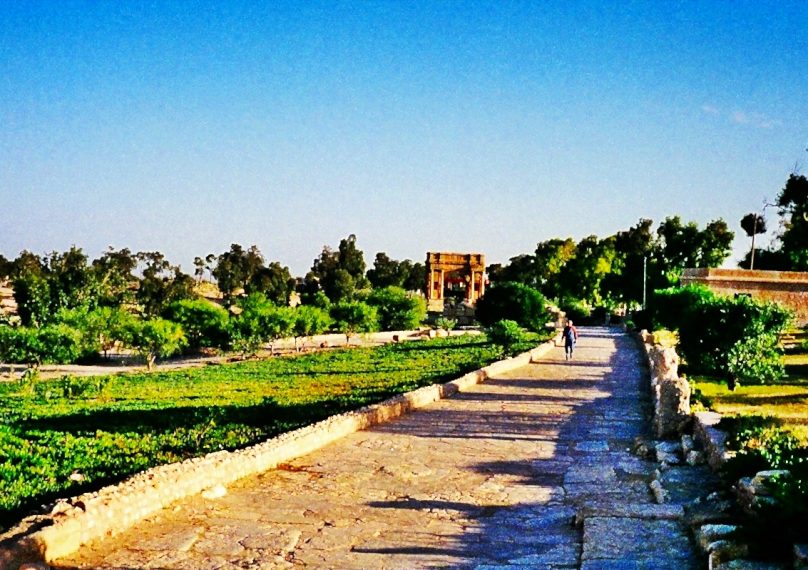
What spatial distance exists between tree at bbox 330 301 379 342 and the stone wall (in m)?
18.4

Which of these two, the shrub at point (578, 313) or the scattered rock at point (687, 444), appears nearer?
the scattered rock at point (687, 444)

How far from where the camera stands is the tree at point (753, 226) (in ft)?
213

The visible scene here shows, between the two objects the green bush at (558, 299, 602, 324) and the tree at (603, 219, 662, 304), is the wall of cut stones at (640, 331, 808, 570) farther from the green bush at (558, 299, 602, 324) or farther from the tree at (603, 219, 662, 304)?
the tree at (603, 219, 662, 304)

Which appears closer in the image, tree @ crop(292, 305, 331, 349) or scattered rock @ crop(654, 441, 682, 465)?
scattered rock @ crop(654, 441, 682, 465)

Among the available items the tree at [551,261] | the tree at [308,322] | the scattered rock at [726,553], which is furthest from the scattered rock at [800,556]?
the tree at [551,261]

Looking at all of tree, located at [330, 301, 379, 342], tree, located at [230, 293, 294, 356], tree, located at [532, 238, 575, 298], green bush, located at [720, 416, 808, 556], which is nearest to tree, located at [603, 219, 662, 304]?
tree, located at [532, 238, 575, 298]

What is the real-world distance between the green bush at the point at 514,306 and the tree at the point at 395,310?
14.7 m

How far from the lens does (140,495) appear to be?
21.0 ft

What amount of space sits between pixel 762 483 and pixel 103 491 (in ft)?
15.9

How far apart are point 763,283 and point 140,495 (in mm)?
46819

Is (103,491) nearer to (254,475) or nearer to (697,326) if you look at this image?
(254,475)

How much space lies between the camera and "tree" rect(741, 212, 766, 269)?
6488 cm

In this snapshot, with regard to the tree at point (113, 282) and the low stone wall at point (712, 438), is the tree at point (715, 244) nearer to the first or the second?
the tree at point (113, 282)

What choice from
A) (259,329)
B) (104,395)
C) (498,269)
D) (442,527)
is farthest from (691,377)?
(498,269)
